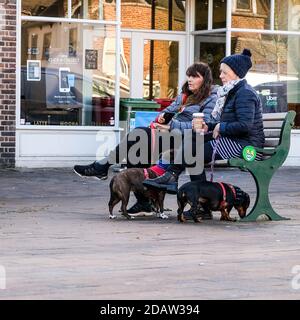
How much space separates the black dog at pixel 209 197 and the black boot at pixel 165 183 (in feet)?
0.40

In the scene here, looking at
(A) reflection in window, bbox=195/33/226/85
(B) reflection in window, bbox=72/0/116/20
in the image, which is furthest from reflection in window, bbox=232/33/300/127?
(B) reflection in window, bbox=72/0/116/20

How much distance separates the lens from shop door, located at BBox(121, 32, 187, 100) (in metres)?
18.5

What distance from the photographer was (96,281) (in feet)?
21.7

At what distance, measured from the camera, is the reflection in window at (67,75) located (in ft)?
54.5

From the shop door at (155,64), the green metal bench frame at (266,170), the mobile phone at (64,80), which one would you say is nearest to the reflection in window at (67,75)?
the mobile phone at (64,80)

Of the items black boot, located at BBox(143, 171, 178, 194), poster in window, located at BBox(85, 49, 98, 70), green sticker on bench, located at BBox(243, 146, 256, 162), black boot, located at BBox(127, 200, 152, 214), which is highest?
poster in window, located at BBox(85, 49, 98, 70)

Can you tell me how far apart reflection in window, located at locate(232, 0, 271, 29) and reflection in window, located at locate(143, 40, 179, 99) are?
62.1 inches

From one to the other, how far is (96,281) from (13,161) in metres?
9.87

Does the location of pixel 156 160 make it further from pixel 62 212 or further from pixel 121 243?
pixel 121 243

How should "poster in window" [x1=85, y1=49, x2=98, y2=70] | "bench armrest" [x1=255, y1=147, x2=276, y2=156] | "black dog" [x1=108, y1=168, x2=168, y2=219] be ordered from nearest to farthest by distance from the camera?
"black dog" [x1=108, y1=168, x2=168, y2=219], "bench armrest" [x1=255, y1=147, x2=276, y2=156], "poster in window" [x1=85, y1=49, x2=98, y2=70]

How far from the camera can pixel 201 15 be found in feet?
60.5

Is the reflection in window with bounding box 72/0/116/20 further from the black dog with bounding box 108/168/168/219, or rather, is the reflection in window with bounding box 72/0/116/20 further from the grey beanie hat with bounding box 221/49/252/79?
the black dog with bounding box 108/168/168/219

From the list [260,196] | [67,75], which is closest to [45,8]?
[67,75]

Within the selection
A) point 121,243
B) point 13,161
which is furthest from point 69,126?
point 121,243
